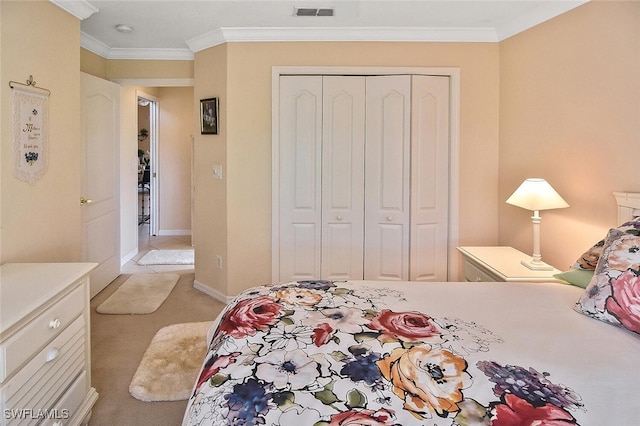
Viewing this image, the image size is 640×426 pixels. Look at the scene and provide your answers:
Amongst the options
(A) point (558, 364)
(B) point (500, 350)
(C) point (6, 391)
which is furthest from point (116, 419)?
(A) point (558, 364)

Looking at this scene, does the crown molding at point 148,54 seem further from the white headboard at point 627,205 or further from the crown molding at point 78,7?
the white headboard at point 627,205

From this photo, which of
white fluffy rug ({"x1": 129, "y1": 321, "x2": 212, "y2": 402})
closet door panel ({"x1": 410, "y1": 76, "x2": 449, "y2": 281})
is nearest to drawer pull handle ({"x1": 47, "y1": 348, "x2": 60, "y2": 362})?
Result: white fluffy rug ({"x1": 129, "y1": 321, "x2": 212, "y2": 402})

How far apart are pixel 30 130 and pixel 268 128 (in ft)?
5.87

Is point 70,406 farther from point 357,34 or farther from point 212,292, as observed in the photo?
point 357,34

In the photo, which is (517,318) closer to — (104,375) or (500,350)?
(500,350)

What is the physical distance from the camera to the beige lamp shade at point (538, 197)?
8.29 feet

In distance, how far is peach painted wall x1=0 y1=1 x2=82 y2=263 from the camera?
7.26 ft

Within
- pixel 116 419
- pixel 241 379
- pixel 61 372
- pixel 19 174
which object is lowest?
pixel 116 419

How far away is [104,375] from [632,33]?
3691mm

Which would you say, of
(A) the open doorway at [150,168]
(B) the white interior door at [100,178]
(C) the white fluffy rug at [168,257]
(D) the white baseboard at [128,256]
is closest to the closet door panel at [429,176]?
(B) the white interior door at [100,178]

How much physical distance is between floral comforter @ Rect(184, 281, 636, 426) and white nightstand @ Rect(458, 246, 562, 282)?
40.0 inches

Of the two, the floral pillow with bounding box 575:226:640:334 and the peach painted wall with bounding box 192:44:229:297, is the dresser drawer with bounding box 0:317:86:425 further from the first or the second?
the floral pillow with bounding box 575:226:640:334

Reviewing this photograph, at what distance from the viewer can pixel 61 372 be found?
1.83 m

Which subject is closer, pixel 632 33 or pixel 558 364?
pixel 558 364
